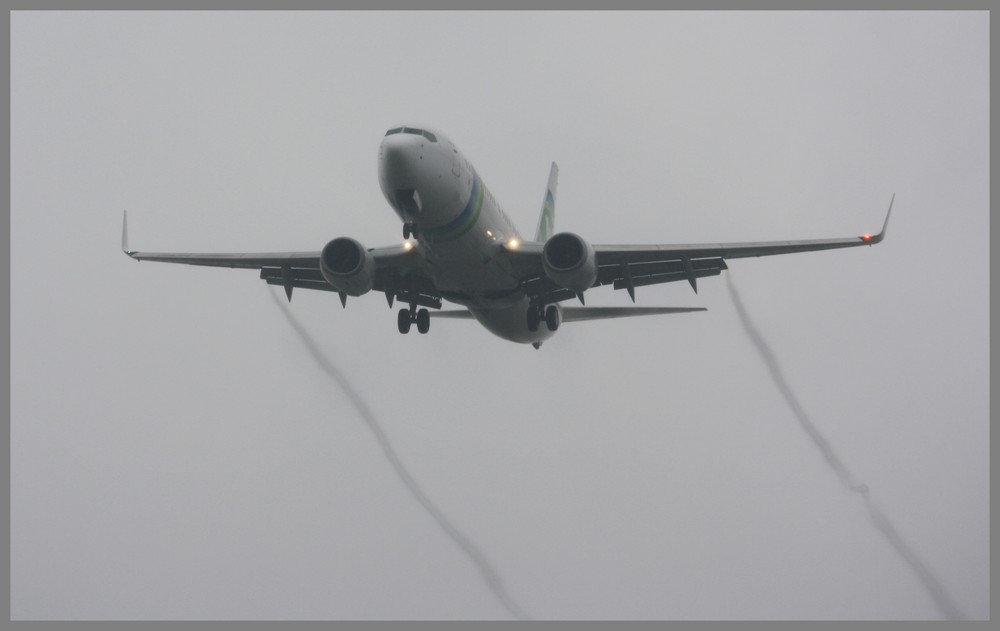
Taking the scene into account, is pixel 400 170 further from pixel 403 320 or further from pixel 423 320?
pixel 423 320

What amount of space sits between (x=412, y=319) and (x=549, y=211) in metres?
11.1

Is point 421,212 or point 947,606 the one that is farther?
point 947,606

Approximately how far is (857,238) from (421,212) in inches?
426

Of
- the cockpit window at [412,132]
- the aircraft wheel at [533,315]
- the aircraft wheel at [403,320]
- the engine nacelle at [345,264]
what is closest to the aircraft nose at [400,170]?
the cockpit window at [412,132]

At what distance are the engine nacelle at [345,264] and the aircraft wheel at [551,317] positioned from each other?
19.3ft

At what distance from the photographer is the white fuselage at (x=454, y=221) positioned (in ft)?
97.8

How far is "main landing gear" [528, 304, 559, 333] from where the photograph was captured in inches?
1412

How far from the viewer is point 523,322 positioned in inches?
1428

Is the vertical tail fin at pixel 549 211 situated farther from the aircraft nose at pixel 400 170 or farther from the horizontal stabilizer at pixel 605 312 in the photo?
the aircraft nose at pixel 400 170

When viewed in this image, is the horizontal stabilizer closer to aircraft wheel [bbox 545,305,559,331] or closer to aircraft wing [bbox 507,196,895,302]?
aircraft wing [bbox 507,196,895,302]

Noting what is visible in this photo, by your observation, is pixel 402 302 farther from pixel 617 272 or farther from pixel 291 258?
pixel 617 272

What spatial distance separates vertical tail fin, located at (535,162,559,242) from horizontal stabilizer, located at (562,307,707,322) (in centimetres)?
522

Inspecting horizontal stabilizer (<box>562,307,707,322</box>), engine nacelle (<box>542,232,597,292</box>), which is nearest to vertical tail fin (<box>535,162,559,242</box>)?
horizontal stabilizer (<box>562,307,707,322</box>)

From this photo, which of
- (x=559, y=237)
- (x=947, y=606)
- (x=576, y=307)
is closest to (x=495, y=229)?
(x=559, y=237)
